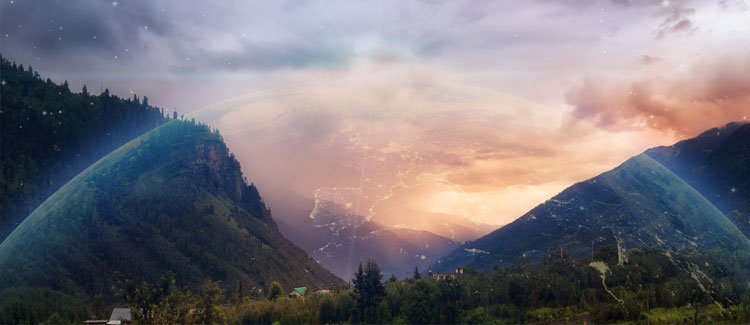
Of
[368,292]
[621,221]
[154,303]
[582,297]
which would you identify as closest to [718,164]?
[621,221]

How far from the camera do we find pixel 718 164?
505ft

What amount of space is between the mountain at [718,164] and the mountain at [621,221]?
6.22 meters

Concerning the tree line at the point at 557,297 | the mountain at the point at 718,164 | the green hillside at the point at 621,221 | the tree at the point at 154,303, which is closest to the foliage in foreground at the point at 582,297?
the tree line at the point at 557,297

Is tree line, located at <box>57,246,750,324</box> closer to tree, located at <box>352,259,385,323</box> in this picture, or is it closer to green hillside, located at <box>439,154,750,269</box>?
tree, located at <box>352,259,385,323</box>

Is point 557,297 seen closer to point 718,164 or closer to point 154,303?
point 154,303

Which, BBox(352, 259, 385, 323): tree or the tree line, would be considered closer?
the tree line

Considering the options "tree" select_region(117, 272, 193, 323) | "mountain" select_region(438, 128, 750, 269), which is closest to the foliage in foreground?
"mountain" select_region(438, 128, 750, 269)

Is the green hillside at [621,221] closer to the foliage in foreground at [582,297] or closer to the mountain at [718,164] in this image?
the foliage in foreground at [582,297]

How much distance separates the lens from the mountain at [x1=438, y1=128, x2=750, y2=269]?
83.7m

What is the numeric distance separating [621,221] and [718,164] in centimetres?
4178

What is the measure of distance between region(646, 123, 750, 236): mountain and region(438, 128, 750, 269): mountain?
6.22 metres

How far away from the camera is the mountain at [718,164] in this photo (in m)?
137

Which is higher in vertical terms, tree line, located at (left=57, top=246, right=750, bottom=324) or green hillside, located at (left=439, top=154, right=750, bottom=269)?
green hillside, located at (left=439, top=154, right=750, bottom=269)

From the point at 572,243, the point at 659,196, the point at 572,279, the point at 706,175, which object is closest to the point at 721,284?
the point at 572,279
